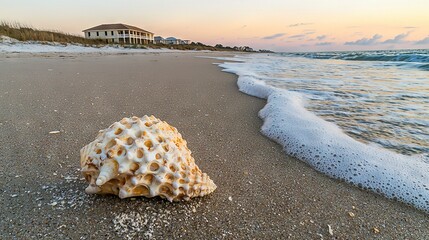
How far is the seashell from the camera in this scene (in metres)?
1.32

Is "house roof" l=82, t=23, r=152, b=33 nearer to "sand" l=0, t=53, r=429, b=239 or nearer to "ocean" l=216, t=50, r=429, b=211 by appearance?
"ocean" l=216, t=50, r=429, b=211

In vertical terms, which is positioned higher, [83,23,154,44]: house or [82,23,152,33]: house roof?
[82,23,152,33]: house roof

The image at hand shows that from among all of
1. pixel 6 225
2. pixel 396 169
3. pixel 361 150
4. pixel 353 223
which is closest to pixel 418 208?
pixel 396 169

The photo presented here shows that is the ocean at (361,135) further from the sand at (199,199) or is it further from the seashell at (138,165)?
the seashell at (138,165)

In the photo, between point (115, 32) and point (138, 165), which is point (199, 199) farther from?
point (115, 32)

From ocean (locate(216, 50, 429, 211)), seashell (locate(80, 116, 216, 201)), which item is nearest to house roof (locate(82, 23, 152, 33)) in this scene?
ocean (locate(216, 50, 429, 211))

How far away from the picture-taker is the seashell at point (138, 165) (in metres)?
1.32

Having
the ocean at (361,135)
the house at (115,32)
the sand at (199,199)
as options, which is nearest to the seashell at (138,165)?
the sand at (199,199)

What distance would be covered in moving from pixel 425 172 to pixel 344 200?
0.88m

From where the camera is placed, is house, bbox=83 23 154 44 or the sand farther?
house, bbox=83 23 154 44

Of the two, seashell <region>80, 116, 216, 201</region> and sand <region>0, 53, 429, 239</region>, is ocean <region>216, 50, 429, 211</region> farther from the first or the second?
seashell <region>80, 116, 216, 201</region>

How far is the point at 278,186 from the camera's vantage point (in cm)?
189

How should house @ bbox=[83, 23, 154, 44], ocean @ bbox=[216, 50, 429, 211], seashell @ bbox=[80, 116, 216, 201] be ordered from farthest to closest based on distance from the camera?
house @ bbox=[83, 23, 154, 44] < ocean @ bbox=[216, 50, 429, 211] < seashell @ bbox=[80, 116, 216, 201]

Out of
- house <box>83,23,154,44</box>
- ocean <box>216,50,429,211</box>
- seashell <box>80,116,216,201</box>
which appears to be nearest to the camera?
seashell <box>80,116,216,201</box>
